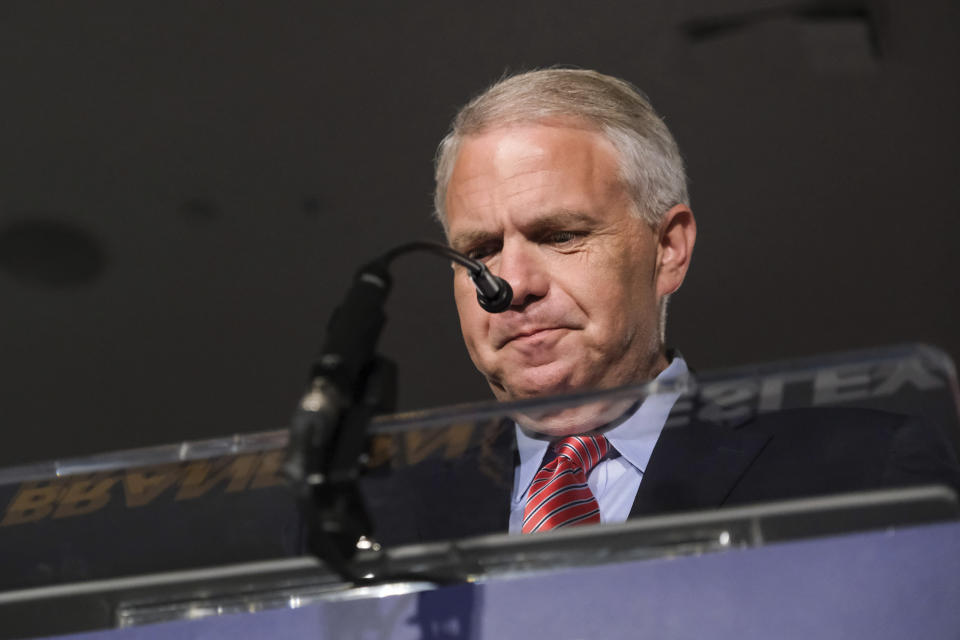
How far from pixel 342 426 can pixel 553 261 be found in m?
0.97

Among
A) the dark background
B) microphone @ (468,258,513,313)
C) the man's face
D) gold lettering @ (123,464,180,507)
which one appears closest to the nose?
the man's face

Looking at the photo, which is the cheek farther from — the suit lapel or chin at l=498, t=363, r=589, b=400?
the suit lapel

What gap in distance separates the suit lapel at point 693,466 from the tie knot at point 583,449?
0.04 metres

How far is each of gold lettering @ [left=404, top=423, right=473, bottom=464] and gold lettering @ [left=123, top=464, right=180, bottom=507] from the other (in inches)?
7.4

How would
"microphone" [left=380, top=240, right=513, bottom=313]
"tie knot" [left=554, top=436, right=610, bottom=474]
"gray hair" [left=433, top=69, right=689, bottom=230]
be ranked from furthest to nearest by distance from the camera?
1. "gray hair" [left=433, top=69, right=689, bottom=230]
2. "microphone" [left=380, top=240, right=513, bottom=313]
3. "tie knot" [left=554, top=436, right=610, bottom=474]

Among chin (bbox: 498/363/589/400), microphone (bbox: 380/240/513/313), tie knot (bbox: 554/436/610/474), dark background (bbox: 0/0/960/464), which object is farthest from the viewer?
dark background (bbox: 0/0/960/464)

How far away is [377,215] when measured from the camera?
283 cm

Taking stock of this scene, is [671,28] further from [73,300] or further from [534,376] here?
[73,300]

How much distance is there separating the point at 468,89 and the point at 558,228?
117 centimetres

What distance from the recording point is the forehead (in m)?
1.69

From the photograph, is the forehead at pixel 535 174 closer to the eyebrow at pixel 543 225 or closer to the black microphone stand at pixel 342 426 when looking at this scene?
the eyebrow at pixel 543 225

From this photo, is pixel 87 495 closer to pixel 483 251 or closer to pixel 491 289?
pixel 491 289

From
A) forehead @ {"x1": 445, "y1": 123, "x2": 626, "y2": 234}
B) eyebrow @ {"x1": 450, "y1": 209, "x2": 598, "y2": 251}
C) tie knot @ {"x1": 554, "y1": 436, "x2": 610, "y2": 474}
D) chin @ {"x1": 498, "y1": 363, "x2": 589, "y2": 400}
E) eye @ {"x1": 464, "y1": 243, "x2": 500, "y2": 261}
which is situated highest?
forehead @ {"x1": 445, "y1": 123, "x2": 626, "y2": 234}

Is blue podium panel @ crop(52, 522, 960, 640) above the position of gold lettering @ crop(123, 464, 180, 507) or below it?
below
